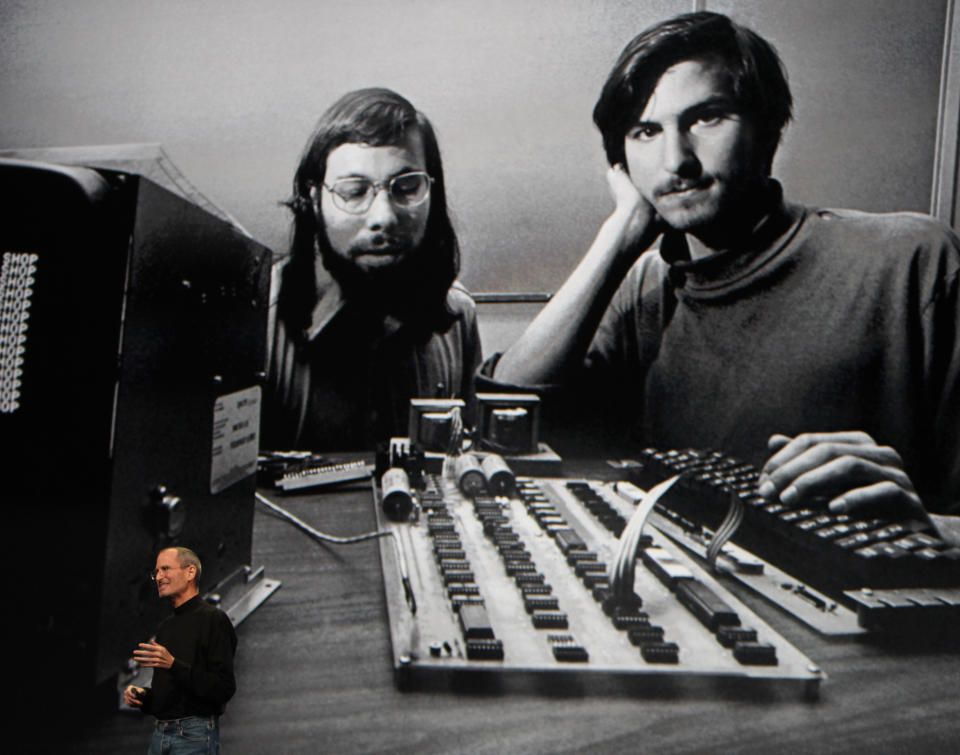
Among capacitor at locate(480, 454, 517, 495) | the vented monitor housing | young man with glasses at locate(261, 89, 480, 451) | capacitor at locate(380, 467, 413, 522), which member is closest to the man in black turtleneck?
young man with glasses at locate(261, 89, 480, 451)

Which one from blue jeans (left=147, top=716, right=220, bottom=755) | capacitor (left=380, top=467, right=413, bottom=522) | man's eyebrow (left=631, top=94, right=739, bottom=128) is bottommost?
blue jeans (left=147, top=716, right=220, bottom=755)

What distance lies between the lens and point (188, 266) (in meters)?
0.53

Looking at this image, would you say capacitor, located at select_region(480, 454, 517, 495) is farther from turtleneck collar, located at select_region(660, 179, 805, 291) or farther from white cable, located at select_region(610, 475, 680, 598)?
turtleneck collar, located at select_region(660, 179, 805, 291)

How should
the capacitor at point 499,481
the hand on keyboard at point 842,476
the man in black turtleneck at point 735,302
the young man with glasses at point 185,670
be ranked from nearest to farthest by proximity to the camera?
the young man with glasses at point 185,670
the hand on keyboard at point 842,476
the capacitor at point 499,481
the man in black turtleneck at point 735,302

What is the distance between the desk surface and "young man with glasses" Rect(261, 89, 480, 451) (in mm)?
719

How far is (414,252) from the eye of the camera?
1.28m

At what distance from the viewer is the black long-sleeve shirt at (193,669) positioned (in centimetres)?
42

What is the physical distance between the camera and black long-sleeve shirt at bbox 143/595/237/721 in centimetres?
42

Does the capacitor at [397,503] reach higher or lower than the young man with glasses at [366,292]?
lower

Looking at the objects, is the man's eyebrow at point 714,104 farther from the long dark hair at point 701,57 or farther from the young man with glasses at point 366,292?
the young man with glasses at point 366,292

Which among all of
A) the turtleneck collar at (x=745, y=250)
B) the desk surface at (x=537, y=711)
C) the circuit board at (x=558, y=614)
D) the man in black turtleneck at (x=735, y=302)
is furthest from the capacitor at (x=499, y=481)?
the turtleneck collar at (x=745, y=250)

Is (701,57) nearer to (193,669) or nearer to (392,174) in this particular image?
(392,174)

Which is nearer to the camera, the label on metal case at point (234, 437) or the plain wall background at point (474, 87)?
the label on metal case at point (234, 437)

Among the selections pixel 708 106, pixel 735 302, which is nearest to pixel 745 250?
pixel 735 302
